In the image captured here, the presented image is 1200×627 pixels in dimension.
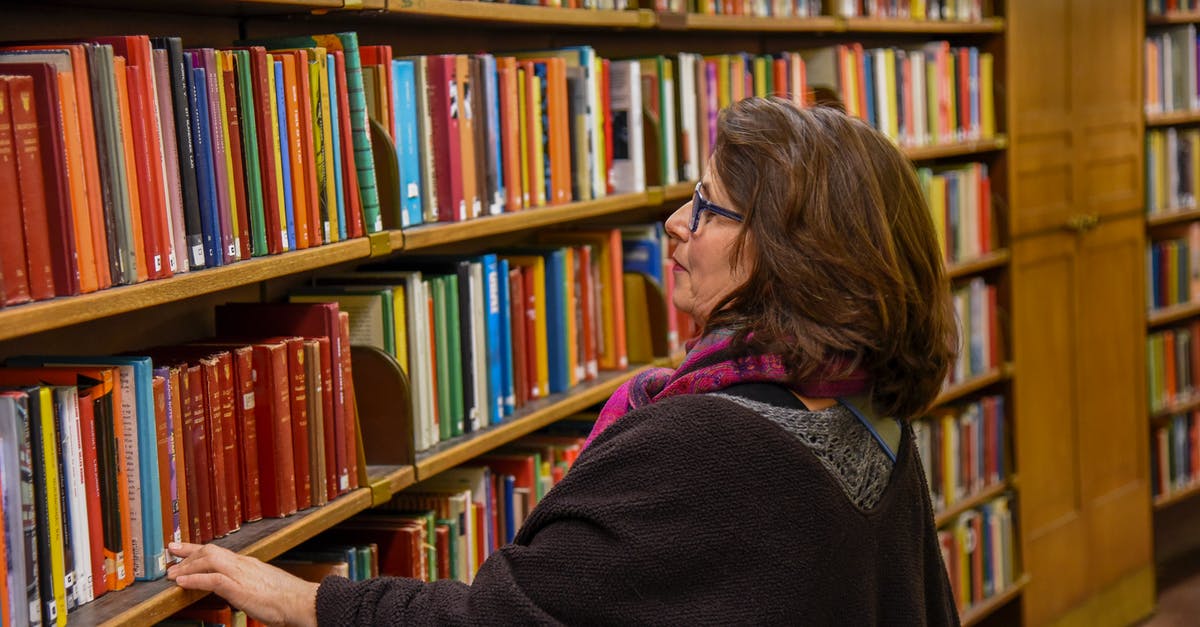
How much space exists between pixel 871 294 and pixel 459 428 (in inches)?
39.7

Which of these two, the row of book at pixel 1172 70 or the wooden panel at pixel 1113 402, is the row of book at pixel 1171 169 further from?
the wooden panel at pixel 1113 402

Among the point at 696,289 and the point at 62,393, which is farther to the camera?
the point at 696,289

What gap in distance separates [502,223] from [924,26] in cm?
201

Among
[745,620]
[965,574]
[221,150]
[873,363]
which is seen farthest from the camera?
[965,574]

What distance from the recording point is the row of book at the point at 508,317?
2.23 m

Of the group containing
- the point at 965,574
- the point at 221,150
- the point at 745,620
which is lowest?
the point at 965,574

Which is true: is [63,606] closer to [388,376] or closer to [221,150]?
[221,150]

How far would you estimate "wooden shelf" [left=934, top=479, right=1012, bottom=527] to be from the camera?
409 cm

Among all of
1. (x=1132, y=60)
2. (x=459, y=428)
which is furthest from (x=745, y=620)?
(x=1132, y=60)

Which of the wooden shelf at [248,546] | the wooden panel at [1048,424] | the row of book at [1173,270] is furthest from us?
the row of book at [1173,270]

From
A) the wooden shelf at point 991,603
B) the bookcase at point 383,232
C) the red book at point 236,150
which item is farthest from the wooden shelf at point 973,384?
the red book at point 236,150

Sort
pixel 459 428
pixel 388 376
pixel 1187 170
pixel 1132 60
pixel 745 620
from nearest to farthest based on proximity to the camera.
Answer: pixel 745 620
pixel 388 376
pixel 459 428
pixel 1132 60
pixel 1187 170

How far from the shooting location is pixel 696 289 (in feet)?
5.50

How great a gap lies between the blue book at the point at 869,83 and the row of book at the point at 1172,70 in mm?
1784
